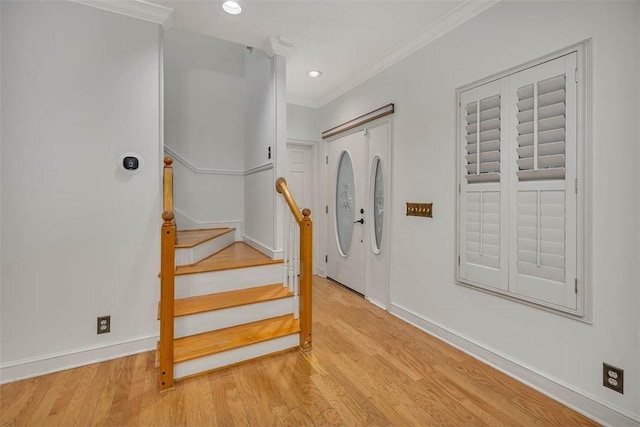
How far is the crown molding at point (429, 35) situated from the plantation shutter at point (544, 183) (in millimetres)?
636

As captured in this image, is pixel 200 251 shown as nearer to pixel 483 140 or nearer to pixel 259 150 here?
pixel 259 150

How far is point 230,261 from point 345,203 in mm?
1770

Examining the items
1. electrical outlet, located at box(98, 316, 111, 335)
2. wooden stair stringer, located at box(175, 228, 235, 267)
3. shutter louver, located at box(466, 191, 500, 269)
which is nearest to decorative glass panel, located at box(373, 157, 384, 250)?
shutter louver, located at box(466, 191, 500, 269)

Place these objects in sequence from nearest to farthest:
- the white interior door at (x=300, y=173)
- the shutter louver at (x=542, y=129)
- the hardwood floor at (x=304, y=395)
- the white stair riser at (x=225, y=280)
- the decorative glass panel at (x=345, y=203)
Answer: the hardwood floor at (x=304, y=395) < the shutter louver at (x=542, y=129) < the white stair riser at (x=225, y=280) < the decorative glass panel at (x=345, y=203) < the white interior door at (x=300, y=173)

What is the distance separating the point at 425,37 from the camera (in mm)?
2488

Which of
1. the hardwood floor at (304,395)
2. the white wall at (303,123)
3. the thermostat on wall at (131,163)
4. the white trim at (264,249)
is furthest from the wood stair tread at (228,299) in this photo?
the white wall at (303,123)

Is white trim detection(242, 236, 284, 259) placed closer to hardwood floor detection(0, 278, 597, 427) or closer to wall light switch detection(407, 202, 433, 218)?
hardwood floor detection(0, 278, 597, 427)

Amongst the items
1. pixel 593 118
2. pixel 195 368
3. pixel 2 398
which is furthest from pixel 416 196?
pixel 2 398

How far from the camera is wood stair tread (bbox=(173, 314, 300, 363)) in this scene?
1.91 meters

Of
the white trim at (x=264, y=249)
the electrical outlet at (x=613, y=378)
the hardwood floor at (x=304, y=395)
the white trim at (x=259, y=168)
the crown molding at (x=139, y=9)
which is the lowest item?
the hardwood floor at (x=304, y=395)

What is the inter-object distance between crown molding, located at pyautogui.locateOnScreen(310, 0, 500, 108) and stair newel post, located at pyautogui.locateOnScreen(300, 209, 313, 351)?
1823 millimetres

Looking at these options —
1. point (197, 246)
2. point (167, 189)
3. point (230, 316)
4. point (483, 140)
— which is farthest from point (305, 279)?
point (483, 140)

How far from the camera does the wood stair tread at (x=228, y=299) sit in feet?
6.87

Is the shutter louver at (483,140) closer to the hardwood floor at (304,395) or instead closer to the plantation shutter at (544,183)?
the plantation shutter at (544,183)
